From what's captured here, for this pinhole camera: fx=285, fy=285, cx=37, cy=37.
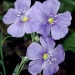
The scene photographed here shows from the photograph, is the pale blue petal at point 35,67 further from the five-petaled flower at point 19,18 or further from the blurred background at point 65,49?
the blurred background at point 65,49

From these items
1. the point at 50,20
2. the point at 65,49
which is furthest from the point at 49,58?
the point at 65,49

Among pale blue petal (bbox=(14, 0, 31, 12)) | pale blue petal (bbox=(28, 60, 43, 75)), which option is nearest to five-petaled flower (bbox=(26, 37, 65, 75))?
pale blue petal (bbox=(28, 60, 43, 75))

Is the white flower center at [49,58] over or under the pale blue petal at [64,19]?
under

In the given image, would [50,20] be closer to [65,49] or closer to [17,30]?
[17,30]

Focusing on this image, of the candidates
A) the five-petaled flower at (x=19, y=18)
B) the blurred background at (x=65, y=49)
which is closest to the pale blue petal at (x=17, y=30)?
the five-petaled flower at (x=19, y=18)

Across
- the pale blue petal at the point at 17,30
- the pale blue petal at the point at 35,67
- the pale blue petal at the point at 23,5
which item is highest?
the pale blue petal at the point at 23,5

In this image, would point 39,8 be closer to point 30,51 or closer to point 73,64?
point 30,51
